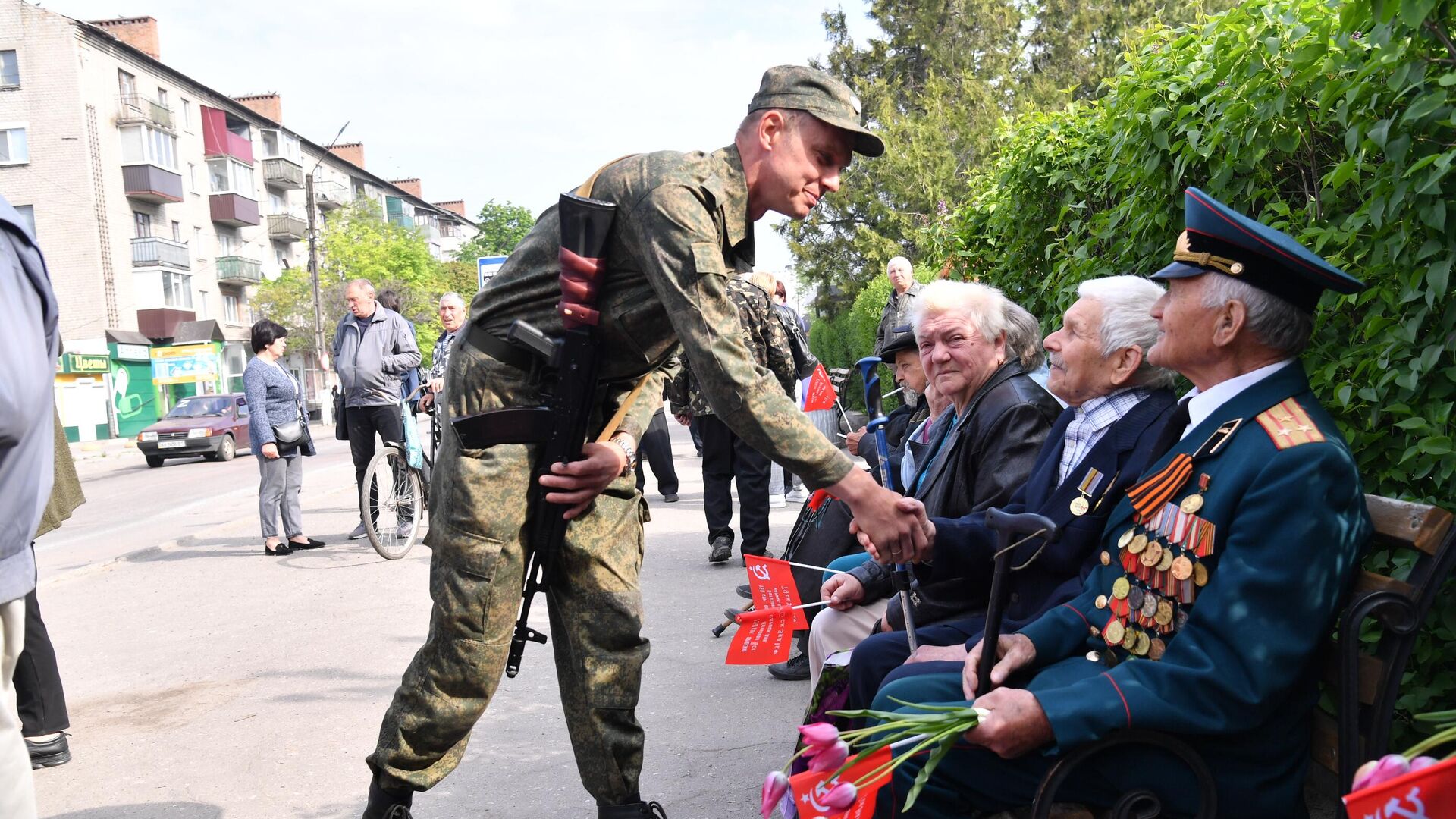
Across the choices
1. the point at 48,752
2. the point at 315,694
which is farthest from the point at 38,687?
the point at 315,694

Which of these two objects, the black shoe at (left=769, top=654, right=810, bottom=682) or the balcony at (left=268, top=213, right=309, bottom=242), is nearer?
the black shoe at (left=769, top=654, right=810, bottom=682)

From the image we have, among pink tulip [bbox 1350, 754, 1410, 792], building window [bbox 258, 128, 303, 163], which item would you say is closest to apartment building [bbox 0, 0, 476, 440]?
building window [bbox 258, 128, 303, 163]

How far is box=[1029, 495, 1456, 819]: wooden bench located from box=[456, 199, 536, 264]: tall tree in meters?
101

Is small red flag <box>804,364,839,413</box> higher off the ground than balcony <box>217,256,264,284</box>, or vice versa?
balcony <box>217,256,264,284</box>

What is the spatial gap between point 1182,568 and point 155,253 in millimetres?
51058

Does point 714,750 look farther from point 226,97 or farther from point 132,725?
→ point 226,97

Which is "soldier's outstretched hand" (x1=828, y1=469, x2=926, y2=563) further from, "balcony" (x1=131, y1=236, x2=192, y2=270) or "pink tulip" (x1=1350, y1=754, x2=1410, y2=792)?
"balcony" (x1=131, y1=236, x2=192, y2=270)

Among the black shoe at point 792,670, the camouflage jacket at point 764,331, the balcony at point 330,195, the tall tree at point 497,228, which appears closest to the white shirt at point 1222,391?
the black shoe at point 792,670

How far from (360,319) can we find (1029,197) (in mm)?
5911

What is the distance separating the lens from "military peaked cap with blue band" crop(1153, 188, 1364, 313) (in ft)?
7.39

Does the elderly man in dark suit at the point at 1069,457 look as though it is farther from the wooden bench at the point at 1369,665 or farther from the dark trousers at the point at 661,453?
the dark trousers at the point at 661,453

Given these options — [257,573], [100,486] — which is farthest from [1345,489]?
[100,486]

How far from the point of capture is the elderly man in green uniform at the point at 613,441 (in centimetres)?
265

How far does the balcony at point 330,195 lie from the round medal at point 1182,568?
225 ft
